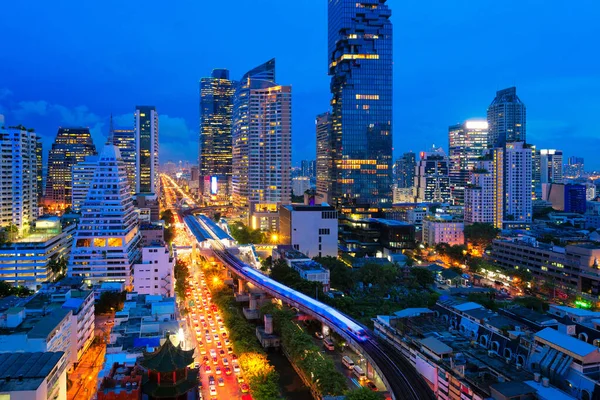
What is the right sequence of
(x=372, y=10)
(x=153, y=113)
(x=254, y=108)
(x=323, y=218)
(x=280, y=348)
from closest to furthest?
(x=280, y=348), (x=323, y=218), (x=372, y=10), (x=254, y=108), (x=153, y=113)

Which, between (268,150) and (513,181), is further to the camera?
(513,181)

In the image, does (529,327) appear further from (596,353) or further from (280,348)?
(280,348)

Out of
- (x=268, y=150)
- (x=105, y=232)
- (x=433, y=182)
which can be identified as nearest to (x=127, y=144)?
(x=268, y=150)

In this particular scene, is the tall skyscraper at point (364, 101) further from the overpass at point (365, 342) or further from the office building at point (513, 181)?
the overpass at point (365, 342)

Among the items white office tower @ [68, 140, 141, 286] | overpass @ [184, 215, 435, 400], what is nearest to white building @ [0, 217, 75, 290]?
white office tower @ [68, 140, 141, 286]

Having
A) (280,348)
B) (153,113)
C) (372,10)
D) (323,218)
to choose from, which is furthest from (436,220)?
(153,113)

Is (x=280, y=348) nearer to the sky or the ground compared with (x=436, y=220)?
nearer to the ground

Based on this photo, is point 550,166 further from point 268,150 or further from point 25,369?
point 25,369
